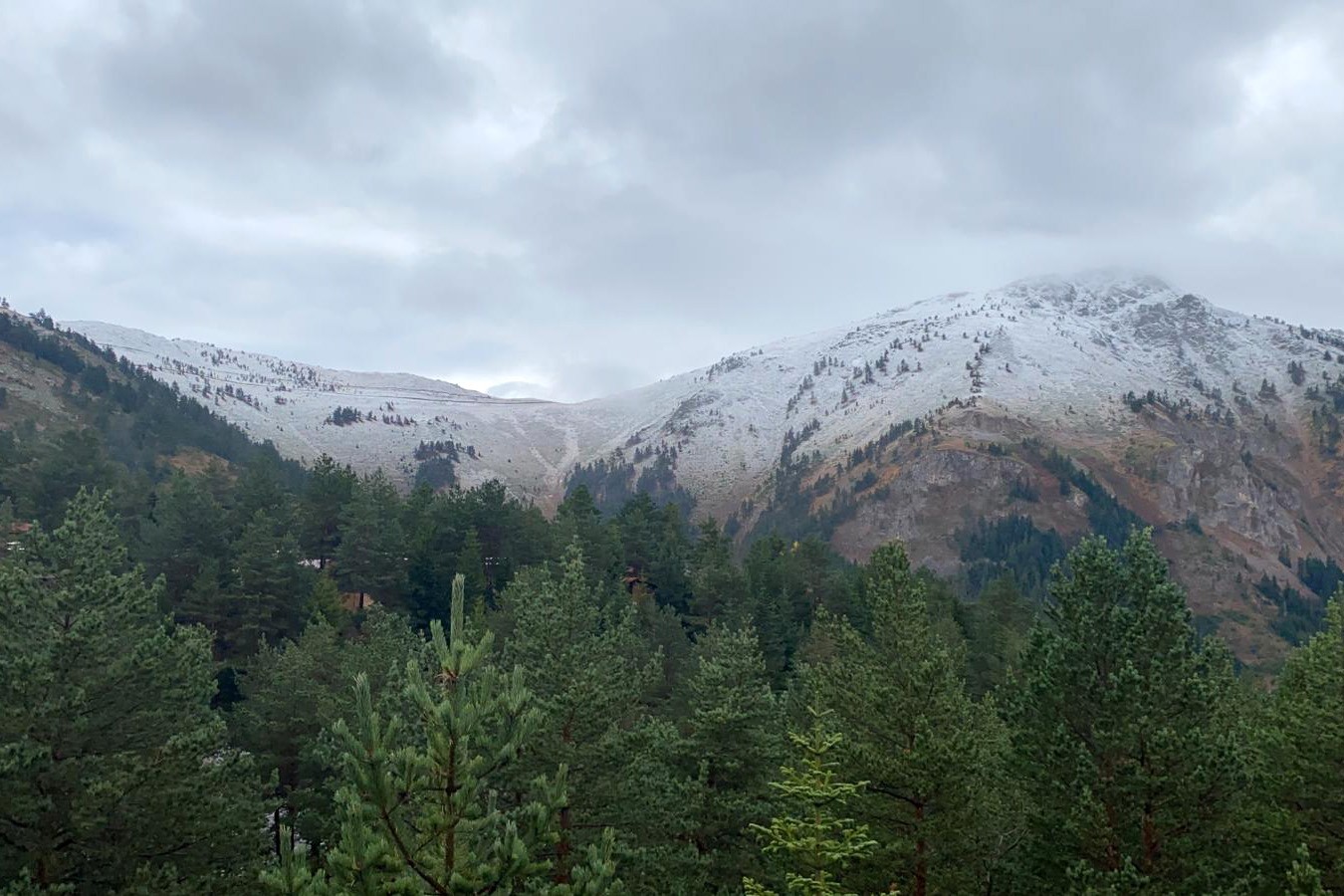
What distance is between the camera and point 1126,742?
16516mm

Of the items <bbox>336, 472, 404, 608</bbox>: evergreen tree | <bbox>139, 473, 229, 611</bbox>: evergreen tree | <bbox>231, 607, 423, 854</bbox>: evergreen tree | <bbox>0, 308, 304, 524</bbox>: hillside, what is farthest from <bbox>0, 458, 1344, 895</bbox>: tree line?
<bbox>0, 308, 304, 524</bbox>: hillside

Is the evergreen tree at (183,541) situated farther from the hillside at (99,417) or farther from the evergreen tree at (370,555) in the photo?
the hillside at (99,417)

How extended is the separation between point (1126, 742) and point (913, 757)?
4400mm

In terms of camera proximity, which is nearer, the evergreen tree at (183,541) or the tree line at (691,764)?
the tree line at (691,764)

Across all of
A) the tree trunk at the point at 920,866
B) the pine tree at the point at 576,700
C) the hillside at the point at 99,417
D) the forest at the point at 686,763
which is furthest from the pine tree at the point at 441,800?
the hillside at the point at 99,417

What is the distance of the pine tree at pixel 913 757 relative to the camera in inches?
754

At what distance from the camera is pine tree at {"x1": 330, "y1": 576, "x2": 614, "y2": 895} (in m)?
10.0

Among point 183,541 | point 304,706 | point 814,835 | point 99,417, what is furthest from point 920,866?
point 99,417

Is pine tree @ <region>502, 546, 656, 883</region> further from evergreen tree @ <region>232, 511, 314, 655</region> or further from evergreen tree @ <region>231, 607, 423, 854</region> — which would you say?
evergreen tree @ <region>232, 511, 314, 655</region>

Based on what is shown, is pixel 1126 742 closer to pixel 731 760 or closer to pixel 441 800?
pixel 731 760

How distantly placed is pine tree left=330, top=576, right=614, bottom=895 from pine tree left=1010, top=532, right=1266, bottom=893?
10260mm

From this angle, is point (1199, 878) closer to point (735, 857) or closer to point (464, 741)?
point (735, 857)

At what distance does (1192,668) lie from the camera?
1703 cm

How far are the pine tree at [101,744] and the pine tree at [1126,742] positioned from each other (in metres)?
17.2
